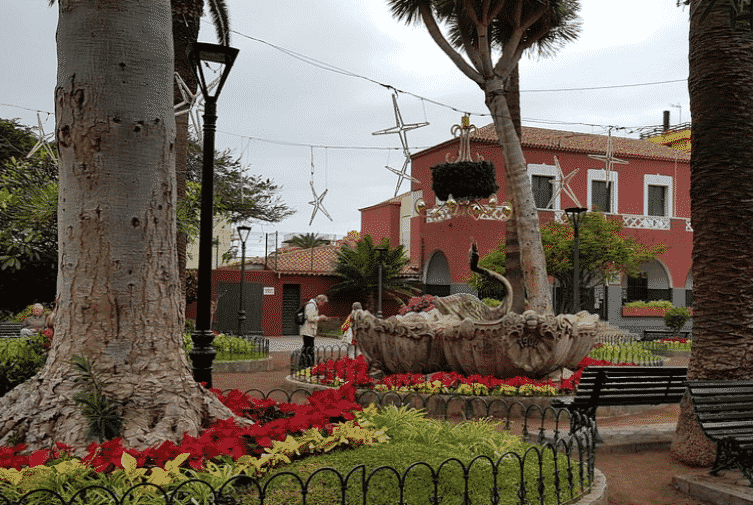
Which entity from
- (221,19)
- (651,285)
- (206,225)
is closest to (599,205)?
(651,285)

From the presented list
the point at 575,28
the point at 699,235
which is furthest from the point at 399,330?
the point at 575,28

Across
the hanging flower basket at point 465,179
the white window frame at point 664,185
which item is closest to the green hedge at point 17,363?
the hanging flower basket at point 465,179

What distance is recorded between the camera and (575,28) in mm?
15477

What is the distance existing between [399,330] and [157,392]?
5768 millimetres

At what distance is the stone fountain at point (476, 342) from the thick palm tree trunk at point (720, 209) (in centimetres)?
299

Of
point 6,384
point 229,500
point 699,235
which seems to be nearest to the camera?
point 229,500

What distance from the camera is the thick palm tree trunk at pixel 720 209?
6.03 metres

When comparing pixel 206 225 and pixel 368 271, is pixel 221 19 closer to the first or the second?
pixel 206 225

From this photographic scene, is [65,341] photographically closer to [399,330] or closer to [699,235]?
[699,235]

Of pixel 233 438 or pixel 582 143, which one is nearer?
pixel 233 438

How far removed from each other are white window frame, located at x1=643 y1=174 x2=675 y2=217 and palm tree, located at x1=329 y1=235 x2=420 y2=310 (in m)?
10.1

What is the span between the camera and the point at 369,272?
1185 inches

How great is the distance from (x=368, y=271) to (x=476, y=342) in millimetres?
20841

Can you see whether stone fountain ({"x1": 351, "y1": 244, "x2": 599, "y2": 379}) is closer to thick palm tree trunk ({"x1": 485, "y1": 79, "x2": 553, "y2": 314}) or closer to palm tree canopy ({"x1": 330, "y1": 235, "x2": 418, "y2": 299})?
thick palm tree trunk ({"x1": 485, "y1": 79, "x2": 553, "y2": 314})
